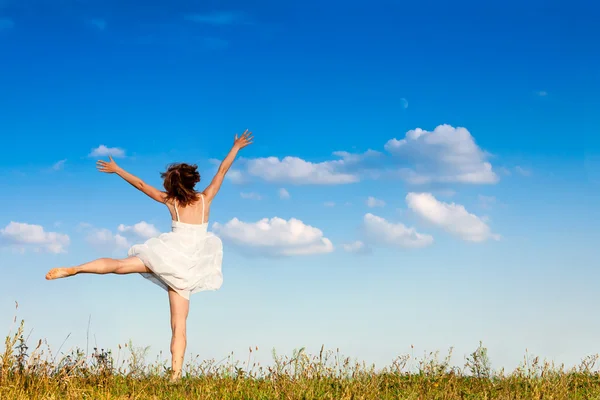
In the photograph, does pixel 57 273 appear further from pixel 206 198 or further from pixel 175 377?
pixel 206 198

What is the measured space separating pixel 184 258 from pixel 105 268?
1180mm

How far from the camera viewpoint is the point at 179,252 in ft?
34.3

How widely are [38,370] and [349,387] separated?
14.3 ft

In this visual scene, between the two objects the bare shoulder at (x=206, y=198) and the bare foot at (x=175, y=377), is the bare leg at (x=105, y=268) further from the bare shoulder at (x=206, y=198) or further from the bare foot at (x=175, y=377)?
the bare foot at (x=175, y=377)

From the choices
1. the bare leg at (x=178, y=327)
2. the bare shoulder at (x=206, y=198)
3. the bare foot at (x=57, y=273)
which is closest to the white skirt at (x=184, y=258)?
the bare leg at (x=178, y=327)

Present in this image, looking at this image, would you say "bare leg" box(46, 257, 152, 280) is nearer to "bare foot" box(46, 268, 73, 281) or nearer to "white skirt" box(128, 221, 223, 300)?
"bare foot" box(46, 268, 73, 281)

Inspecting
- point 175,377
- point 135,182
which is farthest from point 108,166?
point 175,377

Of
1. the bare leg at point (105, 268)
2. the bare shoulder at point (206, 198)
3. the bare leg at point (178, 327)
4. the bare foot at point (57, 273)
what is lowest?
the bare leg at point (178, 327)

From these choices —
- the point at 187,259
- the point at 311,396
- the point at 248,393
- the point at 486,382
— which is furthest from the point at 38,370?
the point at 486,382

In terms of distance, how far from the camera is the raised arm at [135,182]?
1087 cm

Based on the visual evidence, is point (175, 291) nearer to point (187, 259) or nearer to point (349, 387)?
point (187, 259)

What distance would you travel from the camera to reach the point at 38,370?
948cm

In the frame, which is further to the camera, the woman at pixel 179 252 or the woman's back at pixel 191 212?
the woman's back at pixel 191 212

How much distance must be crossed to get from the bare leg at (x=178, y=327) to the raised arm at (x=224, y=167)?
1657 millimetres
